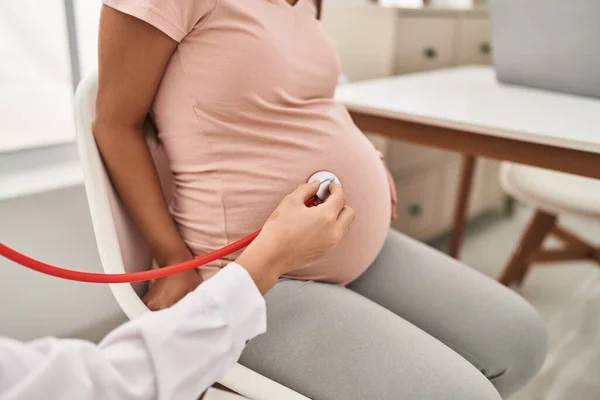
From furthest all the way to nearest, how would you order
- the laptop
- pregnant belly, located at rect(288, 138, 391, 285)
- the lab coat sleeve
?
the laptop, pregnant belly, located at rect(288, 138, 391, 285), the lab coat sleeve

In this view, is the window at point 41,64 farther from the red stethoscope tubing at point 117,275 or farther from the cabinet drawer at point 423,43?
the cabinet drawer at point 423,43

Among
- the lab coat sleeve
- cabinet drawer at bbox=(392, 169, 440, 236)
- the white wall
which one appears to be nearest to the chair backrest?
the lab coat sleeve

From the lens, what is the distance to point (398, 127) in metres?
1.04

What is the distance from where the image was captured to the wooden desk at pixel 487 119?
85 cm

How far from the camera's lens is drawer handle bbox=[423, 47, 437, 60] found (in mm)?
1702

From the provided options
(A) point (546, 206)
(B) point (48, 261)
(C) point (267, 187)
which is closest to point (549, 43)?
(A) point (546, 206)

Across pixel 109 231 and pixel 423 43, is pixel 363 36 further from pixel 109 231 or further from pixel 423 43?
pixel 109 231

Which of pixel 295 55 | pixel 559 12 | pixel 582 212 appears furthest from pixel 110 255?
pixel 582 212

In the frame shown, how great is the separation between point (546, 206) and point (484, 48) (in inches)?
28.5

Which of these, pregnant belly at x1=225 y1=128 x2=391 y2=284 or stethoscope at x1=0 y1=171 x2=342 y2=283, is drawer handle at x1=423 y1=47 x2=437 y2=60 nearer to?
pregnant belly at x1=225 y1=128 x2=391 y2=284

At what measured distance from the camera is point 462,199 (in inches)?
73.1

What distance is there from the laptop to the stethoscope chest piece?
0.74 meters

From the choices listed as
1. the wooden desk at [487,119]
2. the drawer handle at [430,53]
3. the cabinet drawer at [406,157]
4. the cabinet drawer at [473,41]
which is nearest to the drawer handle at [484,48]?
the cabinet drawer at [473,41]

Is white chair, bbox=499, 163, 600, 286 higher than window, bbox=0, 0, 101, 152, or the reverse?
window, bbox=0, 0, 101, 152
